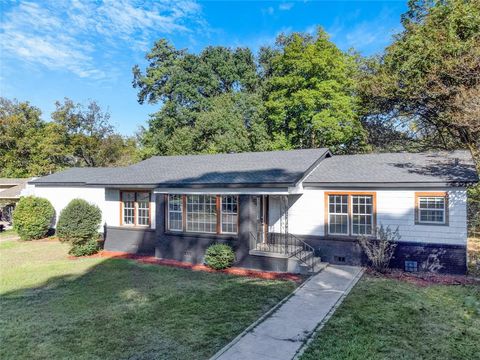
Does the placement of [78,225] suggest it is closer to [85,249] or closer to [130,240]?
[85,249]

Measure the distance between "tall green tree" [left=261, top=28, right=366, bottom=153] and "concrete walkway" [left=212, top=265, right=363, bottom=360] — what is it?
18277mm

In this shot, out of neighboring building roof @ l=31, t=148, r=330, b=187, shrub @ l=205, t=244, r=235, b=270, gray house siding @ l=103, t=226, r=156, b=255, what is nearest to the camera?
shrub @ l=205, t=244, r=235, b=270

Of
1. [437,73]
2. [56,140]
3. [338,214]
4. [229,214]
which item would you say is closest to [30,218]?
[229,214]

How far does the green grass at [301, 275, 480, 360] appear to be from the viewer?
6152 mm

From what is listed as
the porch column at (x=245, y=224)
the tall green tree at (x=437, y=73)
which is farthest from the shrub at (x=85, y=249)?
the tall green tree at (x=437, y=73)

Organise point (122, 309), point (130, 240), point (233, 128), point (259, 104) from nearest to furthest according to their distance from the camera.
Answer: point (122, 309), point (130, 240), point (233, 128), point (259, 104)

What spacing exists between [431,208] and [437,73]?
1038 centimetres

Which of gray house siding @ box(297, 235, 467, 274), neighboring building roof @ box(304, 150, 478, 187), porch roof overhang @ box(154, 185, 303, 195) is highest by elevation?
neighboring building roof @ box(304, 150, 478, 187)

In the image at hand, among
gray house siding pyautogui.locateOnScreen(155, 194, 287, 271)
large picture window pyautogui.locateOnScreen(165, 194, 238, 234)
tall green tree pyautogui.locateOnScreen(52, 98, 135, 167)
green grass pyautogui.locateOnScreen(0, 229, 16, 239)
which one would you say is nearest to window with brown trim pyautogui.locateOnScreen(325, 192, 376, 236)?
gray house siding pyautogui.locateOnScreen(155, 194, 287, 271)

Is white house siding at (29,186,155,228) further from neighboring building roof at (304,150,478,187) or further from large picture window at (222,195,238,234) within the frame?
neighboring building roof at (304,150,478,187)

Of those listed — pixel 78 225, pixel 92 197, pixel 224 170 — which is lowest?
pixel 78 225

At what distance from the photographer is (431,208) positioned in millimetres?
11672

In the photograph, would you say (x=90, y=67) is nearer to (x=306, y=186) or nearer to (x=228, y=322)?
(x=306, y=186)

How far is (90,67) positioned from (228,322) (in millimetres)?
21413
